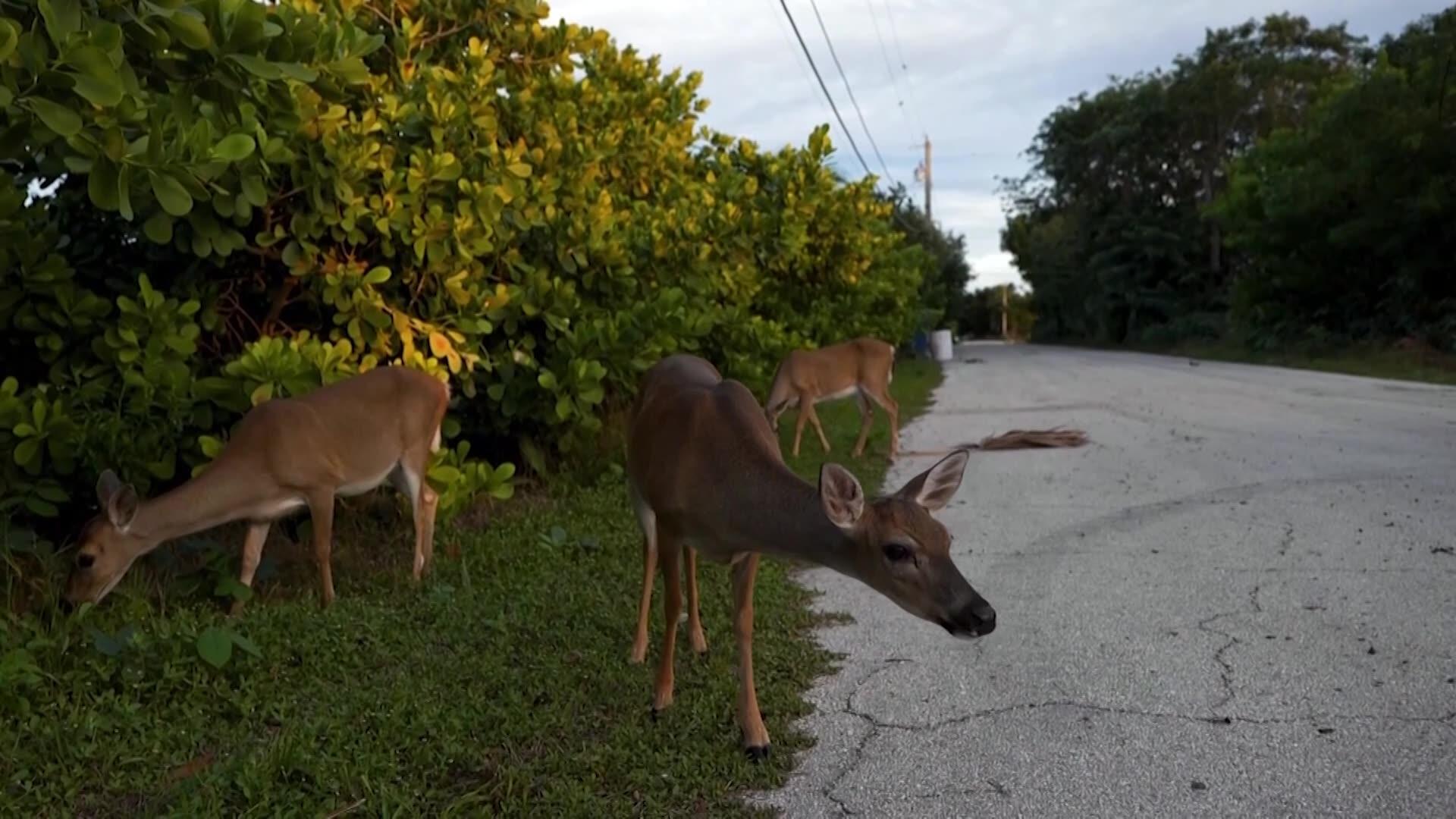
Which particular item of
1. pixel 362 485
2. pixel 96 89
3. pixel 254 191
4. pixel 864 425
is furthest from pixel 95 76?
pixel 864 425

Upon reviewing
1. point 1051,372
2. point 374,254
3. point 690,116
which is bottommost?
point 1051,372

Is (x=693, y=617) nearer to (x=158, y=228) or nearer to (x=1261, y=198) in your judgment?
(x=158, y=228)

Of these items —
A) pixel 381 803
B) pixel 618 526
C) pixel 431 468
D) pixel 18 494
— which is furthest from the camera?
pixel 618 526

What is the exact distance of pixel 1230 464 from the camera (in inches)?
372

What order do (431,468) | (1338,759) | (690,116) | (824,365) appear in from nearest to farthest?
(1338,759), (431,468), (690,116), (824,365)

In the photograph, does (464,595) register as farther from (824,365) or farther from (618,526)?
(824,365)

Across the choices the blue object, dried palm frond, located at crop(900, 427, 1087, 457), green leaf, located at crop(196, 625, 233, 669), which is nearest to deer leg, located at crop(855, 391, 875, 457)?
dried palm frond, located at crop(900, 427, 1087, 457)

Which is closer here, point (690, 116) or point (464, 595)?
point (464, 595)

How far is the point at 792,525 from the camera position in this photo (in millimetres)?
3652

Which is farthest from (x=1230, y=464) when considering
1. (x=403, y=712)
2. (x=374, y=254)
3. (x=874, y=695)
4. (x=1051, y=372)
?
(x=1051, y=372)

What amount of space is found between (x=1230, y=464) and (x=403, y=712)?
781cm

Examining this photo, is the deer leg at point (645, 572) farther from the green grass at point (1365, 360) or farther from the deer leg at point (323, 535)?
the green grass at point (1365, 360)

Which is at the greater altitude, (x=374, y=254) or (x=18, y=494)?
(x=374, y=254)

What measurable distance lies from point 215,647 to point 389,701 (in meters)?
0.78
